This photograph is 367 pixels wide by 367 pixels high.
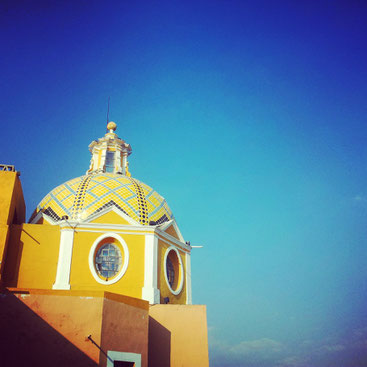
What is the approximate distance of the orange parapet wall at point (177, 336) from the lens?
40.2 ft

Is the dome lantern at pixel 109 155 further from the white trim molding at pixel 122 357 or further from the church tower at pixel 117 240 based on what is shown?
the white trim molding at pixel 122 357

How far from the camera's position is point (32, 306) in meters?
9.28

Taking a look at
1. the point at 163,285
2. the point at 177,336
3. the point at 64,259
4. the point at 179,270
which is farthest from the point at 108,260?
the point at 177,336

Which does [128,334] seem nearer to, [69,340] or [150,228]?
[69,340]

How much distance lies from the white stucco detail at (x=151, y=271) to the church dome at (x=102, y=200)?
101 centimetres

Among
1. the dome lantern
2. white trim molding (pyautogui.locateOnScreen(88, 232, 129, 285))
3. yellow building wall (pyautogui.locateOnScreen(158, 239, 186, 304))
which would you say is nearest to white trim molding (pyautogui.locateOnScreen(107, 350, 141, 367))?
white trim molding (pyautogui.locateOnScreen(88, 232, 129, 285))

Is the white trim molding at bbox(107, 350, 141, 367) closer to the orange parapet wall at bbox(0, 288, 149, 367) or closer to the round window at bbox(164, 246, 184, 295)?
the orange parapet wall at bbox(0, 288, 149, 367)

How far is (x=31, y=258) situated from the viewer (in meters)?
13.4

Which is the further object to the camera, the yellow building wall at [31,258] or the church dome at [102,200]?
the church dome at [102,200]

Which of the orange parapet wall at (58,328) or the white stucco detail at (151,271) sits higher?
the white stucco detail at (151,271)

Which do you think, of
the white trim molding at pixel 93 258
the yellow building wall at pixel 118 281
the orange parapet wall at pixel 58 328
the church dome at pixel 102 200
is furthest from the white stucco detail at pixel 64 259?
the orange parapet wall at pixel 58 328

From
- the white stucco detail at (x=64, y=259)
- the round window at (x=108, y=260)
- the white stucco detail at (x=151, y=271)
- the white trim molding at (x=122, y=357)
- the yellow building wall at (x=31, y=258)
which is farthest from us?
the round window at (x=108, y=260)

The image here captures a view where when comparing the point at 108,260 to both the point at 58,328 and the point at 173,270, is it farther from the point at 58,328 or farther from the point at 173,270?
the point at 58,328

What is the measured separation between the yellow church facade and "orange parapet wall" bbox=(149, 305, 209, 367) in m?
0.03
